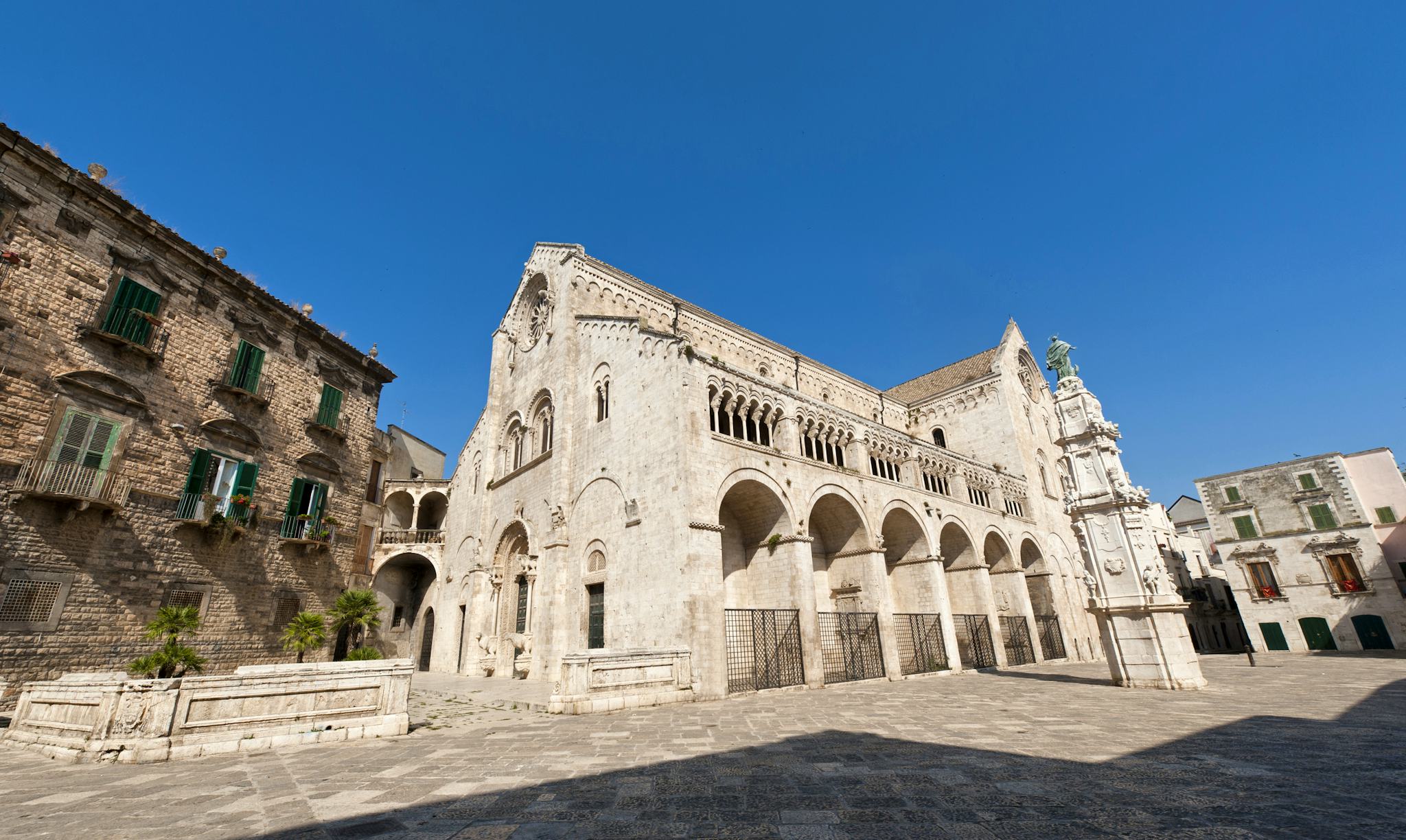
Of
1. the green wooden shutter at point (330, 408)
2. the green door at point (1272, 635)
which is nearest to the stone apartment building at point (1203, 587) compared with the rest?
the green door at point (1272, 635)

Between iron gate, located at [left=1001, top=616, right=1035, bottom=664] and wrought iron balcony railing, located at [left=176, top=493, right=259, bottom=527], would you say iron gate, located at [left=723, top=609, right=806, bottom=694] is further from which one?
wrought iron balcony railing, located at [left=176, top=493, right=259, bottom=527]

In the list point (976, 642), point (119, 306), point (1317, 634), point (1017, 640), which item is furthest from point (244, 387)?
point (1317, 634)

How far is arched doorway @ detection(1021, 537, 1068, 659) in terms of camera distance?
24.6 metres

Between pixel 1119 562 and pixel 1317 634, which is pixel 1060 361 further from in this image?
pixel 1317 634

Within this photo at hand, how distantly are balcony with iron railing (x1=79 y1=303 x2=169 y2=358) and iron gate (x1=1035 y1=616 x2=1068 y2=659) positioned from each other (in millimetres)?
31316

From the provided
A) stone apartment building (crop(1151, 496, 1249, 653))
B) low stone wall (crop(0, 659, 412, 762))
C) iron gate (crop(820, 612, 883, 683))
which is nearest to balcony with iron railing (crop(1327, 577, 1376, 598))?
stone apartment building (crop(1151, 496, 1249, 653))

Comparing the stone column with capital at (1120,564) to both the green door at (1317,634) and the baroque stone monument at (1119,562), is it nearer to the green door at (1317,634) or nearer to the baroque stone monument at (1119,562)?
the baroque stone monument at (1119,562)

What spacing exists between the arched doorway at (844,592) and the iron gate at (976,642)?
15.3 ft

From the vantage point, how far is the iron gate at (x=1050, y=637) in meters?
24.0

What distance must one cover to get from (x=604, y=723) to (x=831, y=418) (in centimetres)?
1259

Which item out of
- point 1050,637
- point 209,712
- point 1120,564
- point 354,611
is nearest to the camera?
point 209,712

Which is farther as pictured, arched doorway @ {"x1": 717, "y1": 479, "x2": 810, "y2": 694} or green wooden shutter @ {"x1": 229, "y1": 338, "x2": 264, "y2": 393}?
green wooden shutter @ {"x1": 229, "y1": 338, "x2": 264, "y2": 393}

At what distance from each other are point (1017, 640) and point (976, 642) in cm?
334

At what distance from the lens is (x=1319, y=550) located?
2638 cm
